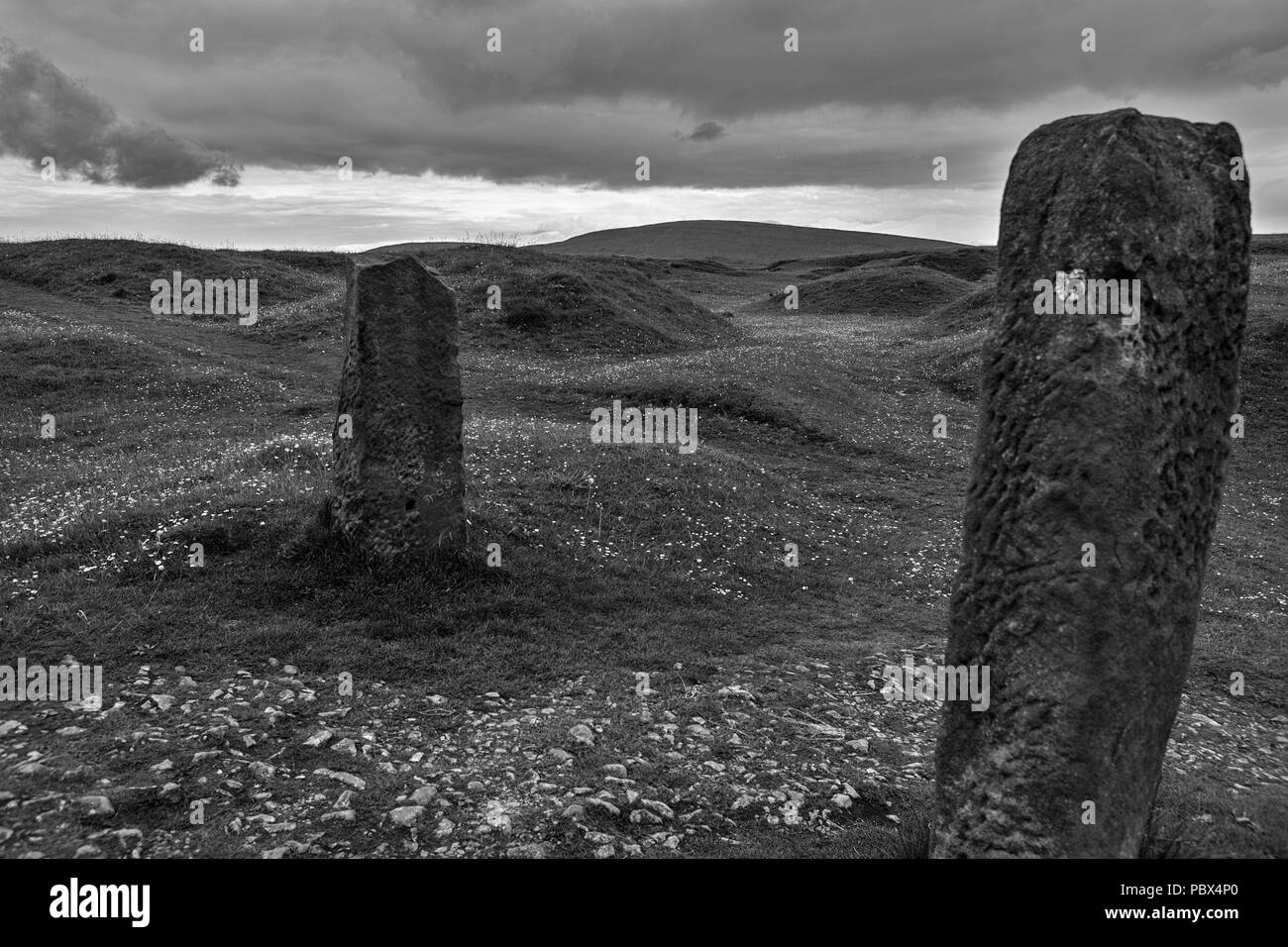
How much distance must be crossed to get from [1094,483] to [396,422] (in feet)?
34.1

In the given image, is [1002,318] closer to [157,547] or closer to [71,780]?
[71,780]

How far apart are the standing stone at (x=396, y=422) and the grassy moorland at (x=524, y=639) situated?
72 centimetres

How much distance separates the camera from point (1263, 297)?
48594 mm

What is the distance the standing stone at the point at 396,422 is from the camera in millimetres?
13492

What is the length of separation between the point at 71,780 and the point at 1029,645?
839 centimetres

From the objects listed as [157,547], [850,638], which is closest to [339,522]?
[157,547]

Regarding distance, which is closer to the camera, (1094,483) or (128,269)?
(1094,483)

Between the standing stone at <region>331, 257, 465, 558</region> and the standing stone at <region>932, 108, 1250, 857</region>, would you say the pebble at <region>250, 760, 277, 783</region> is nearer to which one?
the standing stone at <region>331, 257, 465, 558</region>

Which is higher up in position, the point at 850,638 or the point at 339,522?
the point at 339,522

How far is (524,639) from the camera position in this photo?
41.2 ft

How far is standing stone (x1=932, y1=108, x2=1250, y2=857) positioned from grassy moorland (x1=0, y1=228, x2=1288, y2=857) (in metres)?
1.30

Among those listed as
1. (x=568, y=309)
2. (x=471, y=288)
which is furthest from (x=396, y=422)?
(x=471, y=288)

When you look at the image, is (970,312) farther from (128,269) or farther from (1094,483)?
(1094,483)

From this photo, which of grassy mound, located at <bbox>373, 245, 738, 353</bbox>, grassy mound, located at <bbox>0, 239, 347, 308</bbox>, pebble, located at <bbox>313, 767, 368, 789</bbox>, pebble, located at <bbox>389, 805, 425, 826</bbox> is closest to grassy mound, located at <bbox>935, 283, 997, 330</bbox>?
grassy mound, located at <bbox>373, 245, 738, 353</bbox>
